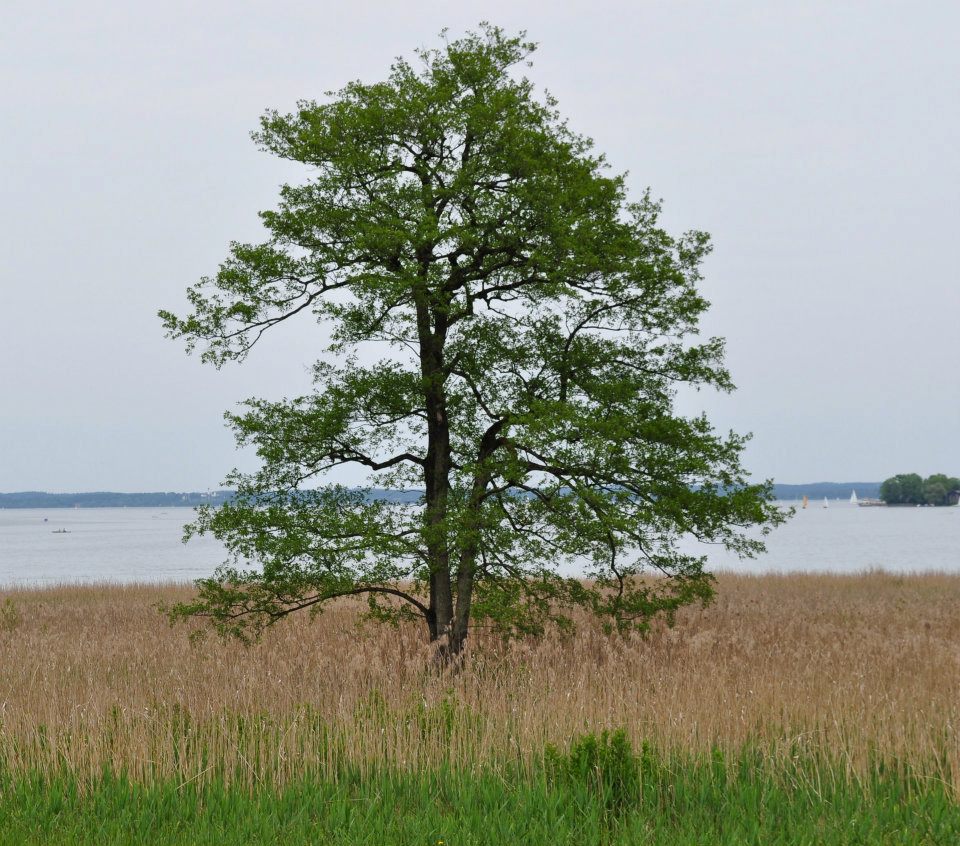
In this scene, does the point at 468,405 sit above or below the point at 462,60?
below

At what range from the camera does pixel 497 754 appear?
867 centimetres

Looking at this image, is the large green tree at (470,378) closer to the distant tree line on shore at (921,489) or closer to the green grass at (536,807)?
the green grass at (536,807)

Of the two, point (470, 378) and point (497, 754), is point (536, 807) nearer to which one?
point (497, 754)

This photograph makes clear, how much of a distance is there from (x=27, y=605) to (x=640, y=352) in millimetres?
20625

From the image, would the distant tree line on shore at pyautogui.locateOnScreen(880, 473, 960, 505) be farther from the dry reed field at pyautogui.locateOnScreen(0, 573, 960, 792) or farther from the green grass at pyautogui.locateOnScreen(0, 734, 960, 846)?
the green grass at pyautogui.locateOnScreen(0, 734, 960, 846)

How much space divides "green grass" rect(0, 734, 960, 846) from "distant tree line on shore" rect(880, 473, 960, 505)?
18836cm

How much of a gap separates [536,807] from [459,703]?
8.96 feet

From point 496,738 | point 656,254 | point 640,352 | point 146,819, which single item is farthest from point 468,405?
point 146,819

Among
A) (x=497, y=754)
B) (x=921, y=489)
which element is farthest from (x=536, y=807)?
(x=921, y=489)

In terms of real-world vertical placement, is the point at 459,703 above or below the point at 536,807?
above

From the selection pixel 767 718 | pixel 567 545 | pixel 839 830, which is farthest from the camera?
pixel 567 545

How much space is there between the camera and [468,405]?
47.2 feet

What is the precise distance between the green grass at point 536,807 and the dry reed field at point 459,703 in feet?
0.84

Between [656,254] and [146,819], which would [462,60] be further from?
[146,819]
